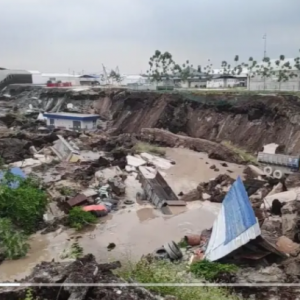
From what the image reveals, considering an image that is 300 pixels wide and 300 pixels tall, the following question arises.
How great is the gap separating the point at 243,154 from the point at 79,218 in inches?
638

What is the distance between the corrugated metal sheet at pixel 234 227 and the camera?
35.8 ft

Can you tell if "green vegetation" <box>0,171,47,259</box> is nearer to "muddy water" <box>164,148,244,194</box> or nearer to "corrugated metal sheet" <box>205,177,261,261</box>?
"corrugated metal sheet" <box>205,177,261,261</box>

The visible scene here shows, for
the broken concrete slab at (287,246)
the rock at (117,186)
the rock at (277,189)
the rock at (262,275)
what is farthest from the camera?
the rock at (117,186)

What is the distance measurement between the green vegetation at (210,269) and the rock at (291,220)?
10.1 feet

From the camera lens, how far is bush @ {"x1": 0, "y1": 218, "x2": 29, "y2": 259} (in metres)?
13.5

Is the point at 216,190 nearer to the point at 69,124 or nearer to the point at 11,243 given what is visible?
the point at 11,243

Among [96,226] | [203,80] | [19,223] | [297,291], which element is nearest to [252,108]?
[96,226]

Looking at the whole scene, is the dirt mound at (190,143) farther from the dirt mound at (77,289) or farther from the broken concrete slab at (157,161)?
the dirt mound at (77,289)

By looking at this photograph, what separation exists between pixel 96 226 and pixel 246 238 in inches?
294

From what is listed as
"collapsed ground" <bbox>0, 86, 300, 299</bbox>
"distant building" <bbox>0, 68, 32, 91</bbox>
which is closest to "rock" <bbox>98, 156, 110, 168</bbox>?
"collapsed ground" <bbox>0, 86, 300, 299</bbox>

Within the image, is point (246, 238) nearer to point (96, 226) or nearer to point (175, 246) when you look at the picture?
point (175, 246)

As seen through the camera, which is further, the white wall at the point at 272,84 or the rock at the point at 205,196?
the white wall at the point at 272,84

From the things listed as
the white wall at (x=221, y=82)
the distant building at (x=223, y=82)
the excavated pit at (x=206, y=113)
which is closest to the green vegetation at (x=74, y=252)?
the excavated pit at (x=206, y=113)

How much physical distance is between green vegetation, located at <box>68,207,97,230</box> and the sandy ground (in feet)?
1.11
